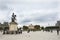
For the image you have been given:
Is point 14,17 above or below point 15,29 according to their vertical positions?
above

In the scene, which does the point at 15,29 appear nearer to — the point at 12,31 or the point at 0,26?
the point at 12,31

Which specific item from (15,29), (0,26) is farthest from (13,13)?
(0,26)

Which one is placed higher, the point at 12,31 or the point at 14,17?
the point at 14,17

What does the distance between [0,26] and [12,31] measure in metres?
91.9

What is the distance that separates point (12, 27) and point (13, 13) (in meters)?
7.31

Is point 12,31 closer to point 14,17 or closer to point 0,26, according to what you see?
point 14,17

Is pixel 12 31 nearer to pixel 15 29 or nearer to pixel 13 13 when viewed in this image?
pixel 15 29

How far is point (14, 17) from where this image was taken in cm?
9200

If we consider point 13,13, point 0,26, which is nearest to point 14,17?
point 13,13

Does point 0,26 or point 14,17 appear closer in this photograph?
point 14,17

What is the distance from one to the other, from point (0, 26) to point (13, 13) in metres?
90.6

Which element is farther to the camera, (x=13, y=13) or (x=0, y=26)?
(x=0, y=26)

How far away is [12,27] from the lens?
89750mm

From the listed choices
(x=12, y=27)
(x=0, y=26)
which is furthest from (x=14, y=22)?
(x=0, y=26)
